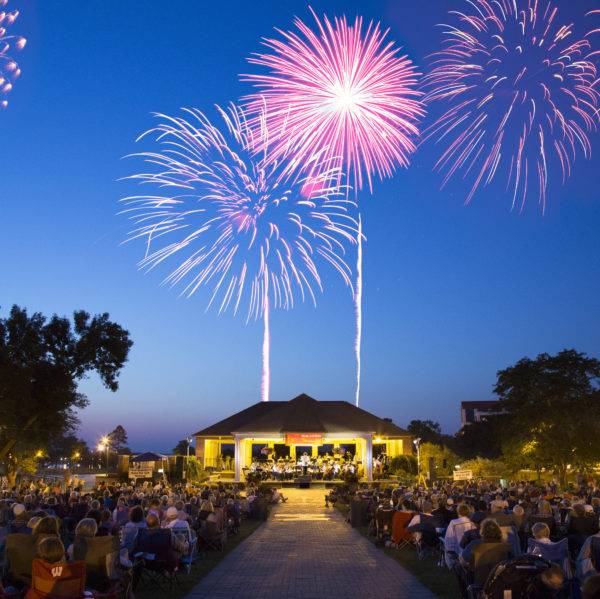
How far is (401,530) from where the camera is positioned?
14.6 m

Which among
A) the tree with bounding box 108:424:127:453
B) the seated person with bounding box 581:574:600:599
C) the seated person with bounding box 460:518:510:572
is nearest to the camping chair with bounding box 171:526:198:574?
the seated person with bounding box 460:518:510:572

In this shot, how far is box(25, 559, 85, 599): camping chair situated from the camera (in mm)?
5457

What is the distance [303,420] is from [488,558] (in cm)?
3667

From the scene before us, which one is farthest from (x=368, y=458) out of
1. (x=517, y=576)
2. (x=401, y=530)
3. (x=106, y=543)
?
(x=517, y=576)

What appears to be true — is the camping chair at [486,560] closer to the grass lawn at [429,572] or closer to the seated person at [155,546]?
the grass lawn at [429,572]

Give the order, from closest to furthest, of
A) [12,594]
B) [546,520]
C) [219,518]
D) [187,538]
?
[12,594] → [546,520] → [187,538] → [219,518]

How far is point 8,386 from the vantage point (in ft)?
93.2

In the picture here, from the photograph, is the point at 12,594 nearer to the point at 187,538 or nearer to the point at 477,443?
the point at 187,538

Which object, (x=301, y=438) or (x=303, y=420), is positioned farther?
(x=303, y=420)

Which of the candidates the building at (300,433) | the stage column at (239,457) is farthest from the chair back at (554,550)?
the stage column at (239,457)

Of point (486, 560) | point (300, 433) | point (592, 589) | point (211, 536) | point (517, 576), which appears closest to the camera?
point (592, 589)

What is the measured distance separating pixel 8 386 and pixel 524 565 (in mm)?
26993

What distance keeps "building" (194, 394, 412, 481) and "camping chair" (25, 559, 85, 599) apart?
1353 inches

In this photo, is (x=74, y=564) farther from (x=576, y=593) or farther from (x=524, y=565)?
(x=576, y=593)
